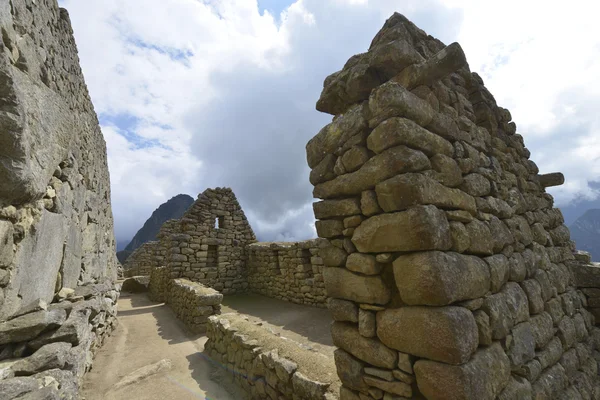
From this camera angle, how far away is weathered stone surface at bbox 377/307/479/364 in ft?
5.31

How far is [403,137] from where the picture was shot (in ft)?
6.46

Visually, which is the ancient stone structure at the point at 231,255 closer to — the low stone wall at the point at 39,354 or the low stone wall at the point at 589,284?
the low stone wall at the point at 589,284

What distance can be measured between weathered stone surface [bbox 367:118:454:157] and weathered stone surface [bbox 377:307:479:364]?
120cm

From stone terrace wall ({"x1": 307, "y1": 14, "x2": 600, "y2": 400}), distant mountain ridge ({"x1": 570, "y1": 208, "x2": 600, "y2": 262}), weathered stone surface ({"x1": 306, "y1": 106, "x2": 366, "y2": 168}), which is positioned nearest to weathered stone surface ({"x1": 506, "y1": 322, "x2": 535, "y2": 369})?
stone terrace wall ({"x1": 307, "y1": 14, "x2": 600, "y2": 400})

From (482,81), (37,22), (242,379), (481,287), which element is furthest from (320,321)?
(37,22)

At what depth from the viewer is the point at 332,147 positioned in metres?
2.67

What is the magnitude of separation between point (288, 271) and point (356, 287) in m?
8.63

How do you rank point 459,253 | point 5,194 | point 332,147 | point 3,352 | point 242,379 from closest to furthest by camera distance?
point 459,253 → point 3,352 → point 5,194 → point 332,147 → point 242,379

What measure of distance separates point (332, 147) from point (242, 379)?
171 inches

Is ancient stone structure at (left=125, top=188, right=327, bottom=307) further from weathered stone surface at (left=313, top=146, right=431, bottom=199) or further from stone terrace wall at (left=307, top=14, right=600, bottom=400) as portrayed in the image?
weathered stone surface at (left=313, top=146, right=431, bottom=199)

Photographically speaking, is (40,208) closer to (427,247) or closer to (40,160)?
(40,160)

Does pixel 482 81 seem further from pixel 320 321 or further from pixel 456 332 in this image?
pixel 320 321

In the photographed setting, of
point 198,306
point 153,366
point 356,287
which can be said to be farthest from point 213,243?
point 356,287

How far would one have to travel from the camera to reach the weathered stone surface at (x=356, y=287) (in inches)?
78.9
